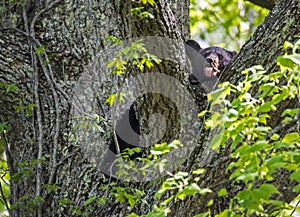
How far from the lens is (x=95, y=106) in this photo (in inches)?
126

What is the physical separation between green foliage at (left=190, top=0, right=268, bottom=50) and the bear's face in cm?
347

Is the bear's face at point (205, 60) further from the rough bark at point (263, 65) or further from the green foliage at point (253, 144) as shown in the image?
the green foliage at point (253, 144)

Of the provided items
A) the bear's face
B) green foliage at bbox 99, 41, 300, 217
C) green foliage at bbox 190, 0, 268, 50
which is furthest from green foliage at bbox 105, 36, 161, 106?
green foliage at bbox 190, 0, 268, 50

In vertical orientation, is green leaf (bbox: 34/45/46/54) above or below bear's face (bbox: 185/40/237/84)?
above

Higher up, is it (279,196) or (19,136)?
(19,136)

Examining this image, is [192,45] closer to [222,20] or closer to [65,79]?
[65,79]

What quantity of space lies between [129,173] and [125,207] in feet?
0.55

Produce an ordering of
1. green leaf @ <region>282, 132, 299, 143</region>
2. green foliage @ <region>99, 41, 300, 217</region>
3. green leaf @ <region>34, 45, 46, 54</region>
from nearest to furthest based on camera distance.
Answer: green foliage @ <region>99, 41, 300, 217</region> < green leaf @ <region>282, 132, 299, 143</region> < green leaf @ <region>34, 45, 46, 54</region>

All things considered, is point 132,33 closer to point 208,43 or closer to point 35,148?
point 35,148

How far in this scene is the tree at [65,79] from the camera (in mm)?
2805

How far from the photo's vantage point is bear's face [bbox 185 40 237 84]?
3236 millimetres

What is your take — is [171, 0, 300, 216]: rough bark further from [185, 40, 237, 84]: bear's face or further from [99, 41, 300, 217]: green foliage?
[185, 40, 237, 84]: bear's face

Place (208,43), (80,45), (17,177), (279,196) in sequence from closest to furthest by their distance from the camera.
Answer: (279,196), (17,177), (80,45), (208,43)

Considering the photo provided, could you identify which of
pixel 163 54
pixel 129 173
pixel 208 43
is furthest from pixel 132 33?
pixel 208 43
